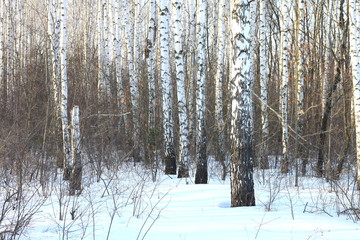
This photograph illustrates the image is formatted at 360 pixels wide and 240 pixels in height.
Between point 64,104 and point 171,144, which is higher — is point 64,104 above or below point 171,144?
above

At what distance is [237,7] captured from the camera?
243 inches

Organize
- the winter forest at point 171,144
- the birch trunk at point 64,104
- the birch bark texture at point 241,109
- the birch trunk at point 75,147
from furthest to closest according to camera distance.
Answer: the birch trunk at point 64,104 < the birch trunk at point 75,147 < the birch bark texture at point 241,109 < the winter forest at point 171,144

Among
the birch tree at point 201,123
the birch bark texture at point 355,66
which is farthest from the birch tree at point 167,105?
the birch bark texture at point 355,66

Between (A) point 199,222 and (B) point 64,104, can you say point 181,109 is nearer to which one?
(B) point 64,104

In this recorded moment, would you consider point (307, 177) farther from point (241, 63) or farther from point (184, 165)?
point (241, 63)

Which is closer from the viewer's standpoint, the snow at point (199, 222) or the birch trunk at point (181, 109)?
the snow at point (199, 222)

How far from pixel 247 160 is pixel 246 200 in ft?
1.99

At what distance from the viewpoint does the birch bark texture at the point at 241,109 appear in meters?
6.10

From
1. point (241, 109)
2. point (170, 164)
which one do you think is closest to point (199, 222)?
point (241, 109)

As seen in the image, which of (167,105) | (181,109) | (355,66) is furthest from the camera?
(167,105)

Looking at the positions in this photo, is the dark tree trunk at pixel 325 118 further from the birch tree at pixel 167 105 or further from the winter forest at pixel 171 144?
the birch tree at pixel 167 105

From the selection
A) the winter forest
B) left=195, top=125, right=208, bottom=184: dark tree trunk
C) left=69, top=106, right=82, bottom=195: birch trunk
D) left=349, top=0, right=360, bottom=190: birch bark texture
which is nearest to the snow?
the winter forest

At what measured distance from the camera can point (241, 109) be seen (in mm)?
6094

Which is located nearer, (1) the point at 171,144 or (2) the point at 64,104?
(2) the point at 64,104
